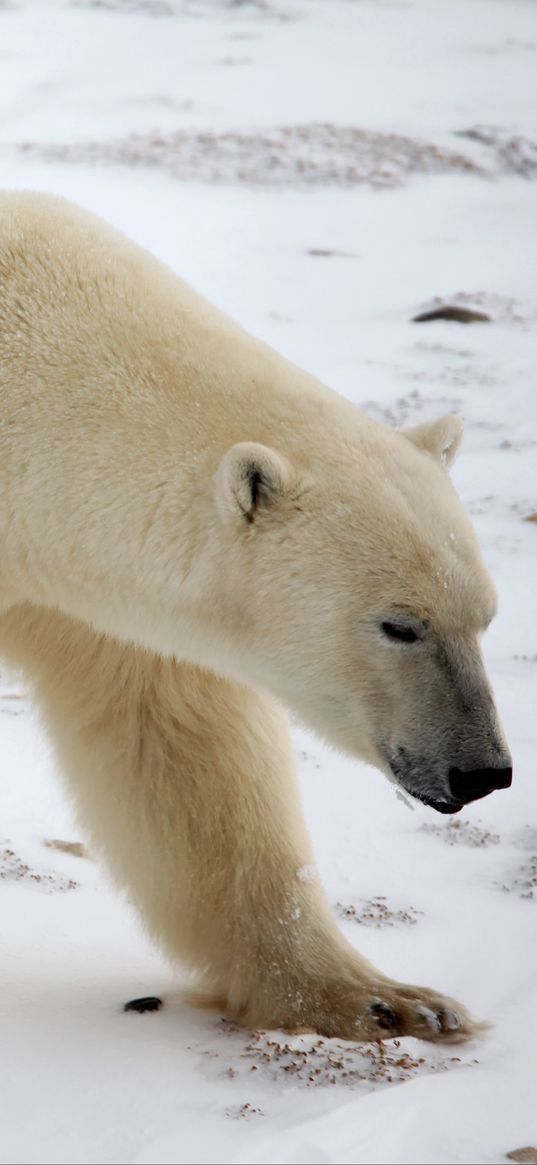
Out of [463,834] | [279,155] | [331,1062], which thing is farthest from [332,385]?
[331,1062]

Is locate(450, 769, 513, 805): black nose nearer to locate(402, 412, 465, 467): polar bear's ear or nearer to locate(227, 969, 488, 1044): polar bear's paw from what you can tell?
locate(227, 969, 488, 1044): polar bear's paw

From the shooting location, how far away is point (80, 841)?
157 inches

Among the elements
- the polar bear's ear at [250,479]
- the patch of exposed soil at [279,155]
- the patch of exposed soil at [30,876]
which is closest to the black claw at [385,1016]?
the patch of exposed soil at [30,876]

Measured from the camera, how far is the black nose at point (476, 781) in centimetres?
280

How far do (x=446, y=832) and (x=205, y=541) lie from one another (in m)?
1.36

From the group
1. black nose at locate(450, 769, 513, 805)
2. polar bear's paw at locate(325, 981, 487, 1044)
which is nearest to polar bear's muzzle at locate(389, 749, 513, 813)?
black nose at locate(450, 769, 513, 805)

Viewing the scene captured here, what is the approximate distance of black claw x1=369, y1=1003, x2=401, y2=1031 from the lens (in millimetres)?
3129

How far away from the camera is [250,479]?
2793mm

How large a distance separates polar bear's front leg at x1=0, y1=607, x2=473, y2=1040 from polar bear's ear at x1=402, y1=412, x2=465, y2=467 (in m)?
0.63

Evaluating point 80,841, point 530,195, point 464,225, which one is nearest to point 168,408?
point 80,841

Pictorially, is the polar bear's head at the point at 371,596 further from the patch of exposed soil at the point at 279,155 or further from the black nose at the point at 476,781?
the patch of exposed soil at the point at 279,155

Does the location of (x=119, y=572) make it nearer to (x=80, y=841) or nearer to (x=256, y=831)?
(x=256, y=831)

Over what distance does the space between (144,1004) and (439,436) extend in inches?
Result: 49.0

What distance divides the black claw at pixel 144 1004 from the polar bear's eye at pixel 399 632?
0.95m
